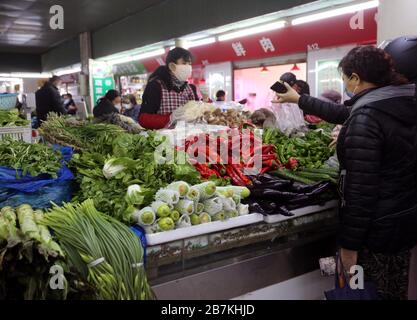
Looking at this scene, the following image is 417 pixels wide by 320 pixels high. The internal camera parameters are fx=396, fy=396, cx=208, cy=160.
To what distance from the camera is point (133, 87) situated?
12.8 m

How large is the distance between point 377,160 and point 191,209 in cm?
95

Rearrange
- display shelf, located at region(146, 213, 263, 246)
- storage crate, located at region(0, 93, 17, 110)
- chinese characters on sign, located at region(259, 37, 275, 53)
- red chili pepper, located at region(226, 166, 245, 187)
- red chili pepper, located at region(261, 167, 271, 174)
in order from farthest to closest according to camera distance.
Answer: chinese characters on sign, located at region(259, 37, 275, 53), storage crate, located at region(0, 93, 17, 110), red chili pepper, located at region(261, 167, 271, 174), red chili pepper, located at region(226, 166, 245, 187), display shelf, located at region(146, 213, 263, 246)

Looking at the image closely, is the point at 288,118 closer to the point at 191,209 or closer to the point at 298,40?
the point at 191,209

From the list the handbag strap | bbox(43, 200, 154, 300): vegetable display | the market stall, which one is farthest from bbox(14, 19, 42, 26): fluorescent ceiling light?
the handbag strap

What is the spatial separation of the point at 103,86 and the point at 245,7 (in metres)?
5.77

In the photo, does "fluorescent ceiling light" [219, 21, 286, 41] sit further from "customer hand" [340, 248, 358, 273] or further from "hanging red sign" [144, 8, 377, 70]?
"customer hand" [340, 248, 358, 273]

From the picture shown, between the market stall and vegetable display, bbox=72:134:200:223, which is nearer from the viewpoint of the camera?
the market stall

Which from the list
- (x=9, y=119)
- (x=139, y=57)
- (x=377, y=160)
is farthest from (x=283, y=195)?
(x=139, y=57)

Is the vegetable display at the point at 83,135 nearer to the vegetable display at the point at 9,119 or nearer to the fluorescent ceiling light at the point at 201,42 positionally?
the vegetable display at the point at 9,119

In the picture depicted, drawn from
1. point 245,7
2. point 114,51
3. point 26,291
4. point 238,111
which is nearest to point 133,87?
point 114,51

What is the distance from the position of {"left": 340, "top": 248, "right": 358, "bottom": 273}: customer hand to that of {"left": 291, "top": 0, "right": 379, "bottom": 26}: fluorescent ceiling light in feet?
15.3

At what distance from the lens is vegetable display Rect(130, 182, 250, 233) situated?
193 cm

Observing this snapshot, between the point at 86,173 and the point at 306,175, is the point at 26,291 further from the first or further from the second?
the point at 306,175

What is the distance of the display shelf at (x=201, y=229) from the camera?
1.89 meters
